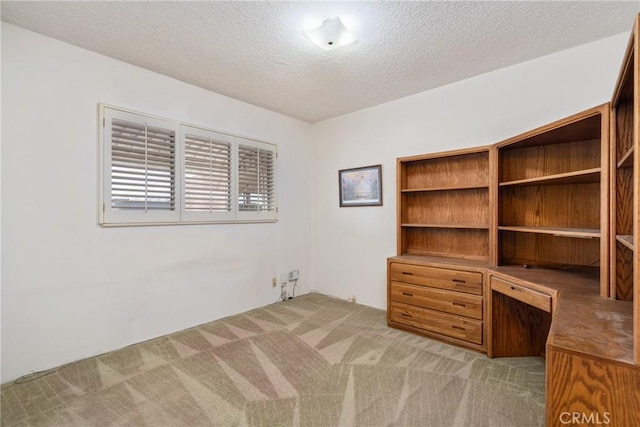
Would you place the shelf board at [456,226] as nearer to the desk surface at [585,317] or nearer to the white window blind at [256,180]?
the desk surface at [585,317]

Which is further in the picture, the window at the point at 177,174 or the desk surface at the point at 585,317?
the window at the point at 177,174

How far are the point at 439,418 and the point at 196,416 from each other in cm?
141

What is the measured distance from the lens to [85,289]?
7.94 ft

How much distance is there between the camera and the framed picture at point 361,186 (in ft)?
12.0

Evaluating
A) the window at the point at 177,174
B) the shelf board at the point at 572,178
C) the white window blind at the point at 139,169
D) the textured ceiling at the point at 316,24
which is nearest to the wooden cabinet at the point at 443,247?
the shelf board at the point at 572,178

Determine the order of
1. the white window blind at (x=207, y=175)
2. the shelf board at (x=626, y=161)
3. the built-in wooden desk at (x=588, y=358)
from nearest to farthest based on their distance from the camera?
the built-in wooden desk at (x=588, y=358) → the shelf board at (x=626, y=161) → the white window blind at (x=207, y=175)

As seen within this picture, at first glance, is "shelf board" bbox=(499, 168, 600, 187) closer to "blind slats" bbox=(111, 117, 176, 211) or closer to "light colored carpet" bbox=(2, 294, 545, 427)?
"light colored carpet" bbox=(2, 294, 545, 427)

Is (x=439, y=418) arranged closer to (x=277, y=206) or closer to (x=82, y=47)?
(x=277, y=206)

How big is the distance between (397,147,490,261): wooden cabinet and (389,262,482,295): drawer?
324 mm

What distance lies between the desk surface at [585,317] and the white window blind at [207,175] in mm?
2799

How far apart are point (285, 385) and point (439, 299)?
1529mm

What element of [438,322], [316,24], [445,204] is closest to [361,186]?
[445,204]

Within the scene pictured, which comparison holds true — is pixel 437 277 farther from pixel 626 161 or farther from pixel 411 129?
pixel 411 129

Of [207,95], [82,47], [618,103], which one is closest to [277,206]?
[207,95]
